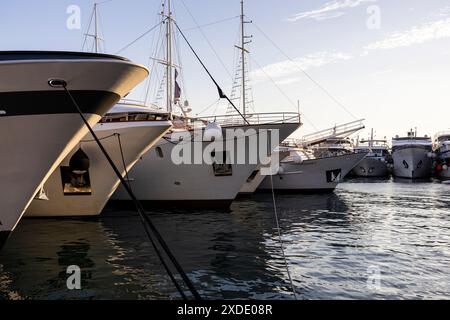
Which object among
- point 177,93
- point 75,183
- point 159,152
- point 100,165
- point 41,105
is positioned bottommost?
point 75,183

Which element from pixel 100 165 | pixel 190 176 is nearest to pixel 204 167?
pixel 190 176

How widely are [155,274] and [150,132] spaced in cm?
816

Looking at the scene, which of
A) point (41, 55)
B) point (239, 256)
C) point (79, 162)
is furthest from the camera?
point (79, 162)

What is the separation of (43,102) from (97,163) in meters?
7.66

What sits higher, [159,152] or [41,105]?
[41,105]

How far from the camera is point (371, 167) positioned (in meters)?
57.2

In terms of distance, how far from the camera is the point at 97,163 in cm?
1593

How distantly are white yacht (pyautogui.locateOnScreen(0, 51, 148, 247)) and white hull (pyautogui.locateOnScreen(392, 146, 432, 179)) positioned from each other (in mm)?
47584

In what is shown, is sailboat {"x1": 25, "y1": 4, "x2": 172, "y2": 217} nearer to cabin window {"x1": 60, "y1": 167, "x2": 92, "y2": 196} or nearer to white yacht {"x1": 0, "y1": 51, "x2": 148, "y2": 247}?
cabin window {"x1": 60, "y1": 167, "x2": 92, "y2": 196}

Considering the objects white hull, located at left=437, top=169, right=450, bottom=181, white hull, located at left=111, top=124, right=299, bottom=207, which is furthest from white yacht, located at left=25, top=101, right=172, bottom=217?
white hull, located at left=437, top=169, right=450, bottom=181

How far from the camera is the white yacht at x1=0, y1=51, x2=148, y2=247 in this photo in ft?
26.6

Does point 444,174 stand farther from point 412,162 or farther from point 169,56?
point 169,56

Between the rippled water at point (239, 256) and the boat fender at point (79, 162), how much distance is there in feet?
6.59

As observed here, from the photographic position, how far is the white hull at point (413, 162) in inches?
1980
